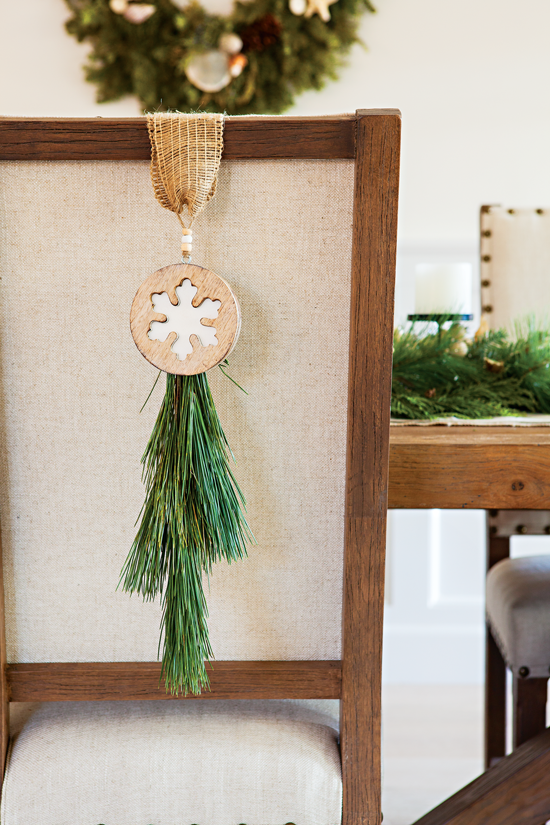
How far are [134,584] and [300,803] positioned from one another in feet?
0.77

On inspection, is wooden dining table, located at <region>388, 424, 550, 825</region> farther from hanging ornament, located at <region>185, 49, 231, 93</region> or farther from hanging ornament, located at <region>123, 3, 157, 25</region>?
hanging ornament, located at <region>123, 3, 157, 25</region>

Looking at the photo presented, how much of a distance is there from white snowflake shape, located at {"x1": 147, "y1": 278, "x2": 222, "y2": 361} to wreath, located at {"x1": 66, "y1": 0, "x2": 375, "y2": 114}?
1.41 m

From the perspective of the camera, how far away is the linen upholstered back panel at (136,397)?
0.54 metres

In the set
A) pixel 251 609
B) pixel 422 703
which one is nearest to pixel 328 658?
pixel 251 609

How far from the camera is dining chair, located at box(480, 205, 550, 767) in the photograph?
3.34 ft

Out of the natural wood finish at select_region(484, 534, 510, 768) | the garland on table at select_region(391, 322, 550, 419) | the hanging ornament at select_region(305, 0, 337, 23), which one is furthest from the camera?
the hanging ornament at select_region(305, 0, 337, 23)

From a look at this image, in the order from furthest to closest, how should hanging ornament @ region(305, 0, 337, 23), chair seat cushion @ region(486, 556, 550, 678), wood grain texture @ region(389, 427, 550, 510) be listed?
hanging ornament @ region(305, 0, 337, 23)
chair seat cushion @ region(486, 556, 550, 678)
wood grain texture @ region(389, 427, 550, 510)

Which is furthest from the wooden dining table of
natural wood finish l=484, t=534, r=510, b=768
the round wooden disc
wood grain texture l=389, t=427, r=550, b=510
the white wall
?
the white wall

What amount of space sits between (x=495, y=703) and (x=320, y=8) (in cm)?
159

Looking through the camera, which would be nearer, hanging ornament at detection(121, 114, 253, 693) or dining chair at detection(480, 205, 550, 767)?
hanging ornament at detection(121, 114, 253, 693)

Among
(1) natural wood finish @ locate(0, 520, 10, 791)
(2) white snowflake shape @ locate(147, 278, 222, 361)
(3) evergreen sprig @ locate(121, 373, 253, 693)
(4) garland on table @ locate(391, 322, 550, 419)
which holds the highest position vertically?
(2) white snowflake shape @ locate(147, 278, 222, 361)

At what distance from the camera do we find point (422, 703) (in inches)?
72.6

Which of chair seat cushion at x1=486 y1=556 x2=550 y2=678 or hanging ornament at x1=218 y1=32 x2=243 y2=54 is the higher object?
hanging ornament at x1=218 y1=32 x2=243 y2=54

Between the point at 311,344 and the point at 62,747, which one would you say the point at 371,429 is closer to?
the point at 311,344
